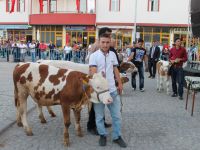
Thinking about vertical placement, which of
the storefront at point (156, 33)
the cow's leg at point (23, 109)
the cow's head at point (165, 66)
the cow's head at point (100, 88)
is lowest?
the cow's leg at point (23, 109)

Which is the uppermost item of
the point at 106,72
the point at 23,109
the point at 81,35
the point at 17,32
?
the point at 17,32

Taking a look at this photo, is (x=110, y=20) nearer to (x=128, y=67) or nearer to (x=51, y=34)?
(x=51, y=34)

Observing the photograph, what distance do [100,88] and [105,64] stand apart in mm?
Answer: 446

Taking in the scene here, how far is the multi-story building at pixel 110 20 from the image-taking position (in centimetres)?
3962

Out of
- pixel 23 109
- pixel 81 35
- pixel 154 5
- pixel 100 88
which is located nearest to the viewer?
pixel 100 88

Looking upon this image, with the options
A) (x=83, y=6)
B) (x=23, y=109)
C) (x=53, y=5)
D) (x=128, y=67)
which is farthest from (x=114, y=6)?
(x=23, y=109)

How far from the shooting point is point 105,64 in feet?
19.5

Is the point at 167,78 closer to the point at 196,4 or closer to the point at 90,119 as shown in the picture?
the point at 196,4

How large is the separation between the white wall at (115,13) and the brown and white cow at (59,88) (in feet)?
112

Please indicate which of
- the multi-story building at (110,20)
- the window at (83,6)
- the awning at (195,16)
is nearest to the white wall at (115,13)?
the multi-story building at (110,20)

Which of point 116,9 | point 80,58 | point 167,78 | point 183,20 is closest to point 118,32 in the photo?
point 116,9

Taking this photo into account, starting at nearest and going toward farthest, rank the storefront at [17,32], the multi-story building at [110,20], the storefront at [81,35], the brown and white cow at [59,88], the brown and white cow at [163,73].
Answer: the brown and white cow at [59,88] < the brown and white cow at [163,73] < the multi-story building at [110,20] < the storefront at [81,35] < the storefront at [17,32]

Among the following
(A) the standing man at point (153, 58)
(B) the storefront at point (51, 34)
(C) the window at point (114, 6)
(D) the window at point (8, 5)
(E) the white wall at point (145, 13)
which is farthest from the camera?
(D) the window at point (8, 5)

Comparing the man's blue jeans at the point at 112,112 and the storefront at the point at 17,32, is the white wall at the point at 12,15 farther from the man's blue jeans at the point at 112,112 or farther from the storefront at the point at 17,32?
the man's blue jeans at the point at 112,112
